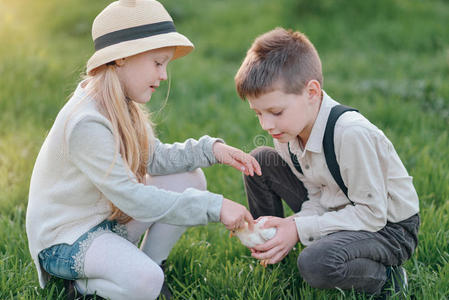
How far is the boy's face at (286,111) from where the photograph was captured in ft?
6.84

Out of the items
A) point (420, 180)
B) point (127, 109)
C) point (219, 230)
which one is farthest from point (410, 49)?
point (127, 109)

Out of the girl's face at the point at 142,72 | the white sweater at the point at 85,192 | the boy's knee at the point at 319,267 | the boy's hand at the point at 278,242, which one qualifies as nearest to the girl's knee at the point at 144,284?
the white sweater at the point at 85,192

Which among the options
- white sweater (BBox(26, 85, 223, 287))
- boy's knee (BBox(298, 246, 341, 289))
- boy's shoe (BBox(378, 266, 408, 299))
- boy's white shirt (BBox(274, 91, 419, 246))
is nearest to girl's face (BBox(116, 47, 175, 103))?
white sweater (BBox(26, 85, 223, 287))

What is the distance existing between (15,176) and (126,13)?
1.73 meters

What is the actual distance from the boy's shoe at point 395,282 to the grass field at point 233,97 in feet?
0.21

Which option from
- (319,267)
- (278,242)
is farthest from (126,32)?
(319,267)

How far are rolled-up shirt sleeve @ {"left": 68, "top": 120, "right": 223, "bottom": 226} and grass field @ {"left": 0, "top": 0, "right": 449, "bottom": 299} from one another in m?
0.41

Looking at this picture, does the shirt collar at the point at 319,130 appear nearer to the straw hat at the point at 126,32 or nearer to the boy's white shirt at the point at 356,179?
the boy's white shirt at the point at 356,179

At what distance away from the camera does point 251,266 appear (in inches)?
90.7

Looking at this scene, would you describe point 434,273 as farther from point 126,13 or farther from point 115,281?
point 126,13

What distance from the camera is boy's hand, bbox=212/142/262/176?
7.41 ft

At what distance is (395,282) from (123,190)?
1.20 metres

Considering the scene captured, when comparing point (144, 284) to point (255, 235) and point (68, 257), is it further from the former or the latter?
point (255, 235)

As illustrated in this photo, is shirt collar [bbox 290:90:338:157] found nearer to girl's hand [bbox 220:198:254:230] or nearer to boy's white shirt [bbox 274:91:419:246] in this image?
boy's white shirt [bbox 274:91:419:246]
